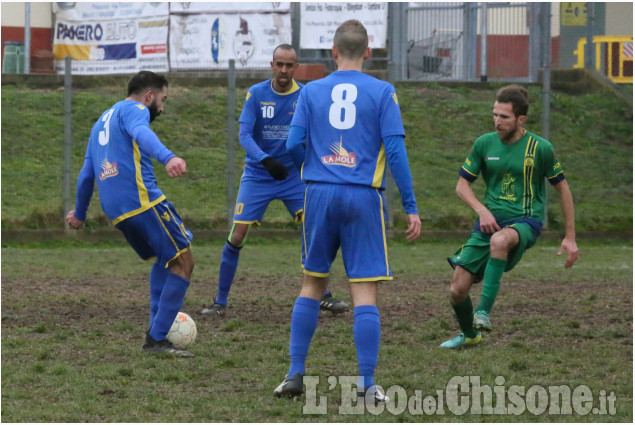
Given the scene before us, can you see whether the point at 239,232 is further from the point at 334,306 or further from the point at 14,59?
the point at 14,59

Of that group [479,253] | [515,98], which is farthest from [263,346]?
[515,98]

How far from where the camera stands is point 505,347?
6.68 m

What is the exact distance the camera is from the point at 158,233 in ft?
21.0

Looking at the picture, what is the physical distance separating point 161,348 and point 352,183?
2044 mm

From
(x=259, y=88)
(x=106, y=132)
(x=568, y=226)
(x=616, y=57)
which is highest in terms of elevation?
(x=616, y=57)

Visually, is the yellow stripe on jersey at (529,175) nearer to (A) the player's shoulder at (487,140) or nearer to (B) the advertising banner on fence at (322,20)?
(A) the player's shoulder at (487,140)

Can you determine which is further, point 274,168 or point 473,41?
point 473,41

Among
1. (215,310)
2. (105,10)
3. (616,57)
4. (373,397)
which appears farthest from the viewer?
(616,57)

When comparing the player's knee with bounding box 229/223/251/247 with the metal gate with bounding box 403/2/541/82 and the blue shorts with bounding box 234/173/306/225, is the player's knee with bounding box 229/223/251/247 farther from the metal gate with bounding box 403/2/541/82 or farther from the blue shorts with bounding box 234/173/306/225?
the metal gate with bounding box 403/2/541/82

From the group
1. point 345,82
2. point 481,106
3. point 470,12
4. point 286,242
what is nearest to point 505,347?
point 345,82

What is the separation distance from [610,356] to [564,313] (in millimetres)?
1968

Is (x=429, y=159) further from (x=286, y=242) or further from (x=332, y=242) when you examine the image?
(x=332, y=242)

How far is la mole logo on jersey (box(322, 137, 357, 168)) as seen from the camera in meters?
5.06

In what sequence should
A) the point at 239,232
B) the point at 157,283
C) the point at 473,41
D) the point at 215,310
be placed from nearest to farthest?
1. the point at 157,283
2. the point at 215,310
3. the point at 239,232
4. the point at 473,41
